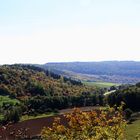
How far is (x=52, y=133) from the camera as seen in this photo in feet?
118

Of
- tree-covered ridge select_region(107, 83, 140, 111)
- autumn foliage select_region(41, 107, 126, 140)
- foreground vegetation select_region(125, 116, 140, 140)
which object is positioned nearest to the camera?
autumn foliage select_region(41, 107, 126, 140)

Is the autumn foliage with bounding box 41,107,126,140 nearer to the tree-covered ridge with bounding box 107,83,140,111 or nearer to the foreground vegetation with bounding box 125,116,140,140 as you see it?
the foreground vegetation with bounding box 125,116,140,140

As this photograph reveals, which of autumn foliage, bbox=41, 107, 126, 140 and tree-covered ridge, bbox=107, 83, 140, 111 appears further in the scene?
tree-covered ridge, bbox=107, 83, 140, 111

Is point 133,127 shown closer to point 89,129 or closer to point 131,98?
point 131,98

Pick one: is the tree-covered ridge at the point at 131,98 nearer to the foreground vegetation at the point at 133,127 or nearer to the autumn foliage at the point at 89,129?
the foreground vegetation at the point at 133,127

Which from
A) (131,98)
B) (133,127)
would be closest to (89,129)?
(133,127)

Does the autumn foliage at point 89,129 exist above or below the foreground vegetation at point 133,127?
above

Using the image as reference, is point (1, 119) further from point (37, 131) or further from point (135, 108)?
point (135, 108)

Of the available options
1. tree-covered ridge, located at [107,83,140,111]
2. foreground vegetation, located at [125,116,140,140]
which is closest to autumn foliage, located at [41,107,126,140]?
foreground vegetation, located at [125,116,140,140]

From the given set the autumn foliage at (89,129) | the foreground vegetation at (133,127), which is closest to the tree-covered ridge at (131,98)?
the foreground vegetation at (133,127)

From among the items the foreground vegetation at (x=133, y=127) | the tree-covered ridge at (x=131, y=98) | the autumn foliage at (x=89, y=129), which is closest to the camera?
the autumn foliage at (x=89, y=129)

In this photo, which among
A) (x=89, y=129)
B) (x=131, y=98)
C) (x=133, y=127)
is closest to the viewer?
(x=89, y=129)

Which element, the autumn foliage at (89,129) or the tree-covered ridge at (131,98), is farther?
the tree-covered ridge at (131,98)

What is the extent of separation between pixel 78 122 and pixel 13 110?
158059 mm
